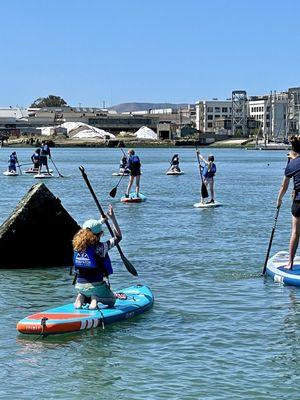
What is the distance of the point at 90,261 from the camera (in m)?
11.9

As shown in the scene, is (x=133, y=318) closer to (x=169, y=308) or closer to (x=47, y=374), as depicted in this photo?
(x=169, y=308)

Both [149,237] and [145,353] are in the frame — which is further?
[149,237]

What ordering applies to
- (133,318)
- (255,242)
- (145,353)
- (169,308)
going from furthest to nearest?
(255,242)
(169,308)
(133,318)
(145,353)

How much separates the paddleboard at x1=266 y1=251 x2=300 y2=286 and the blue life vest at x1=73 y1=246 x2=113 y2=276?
406cm

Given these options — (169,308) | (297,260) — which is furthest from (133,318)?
(297,260)

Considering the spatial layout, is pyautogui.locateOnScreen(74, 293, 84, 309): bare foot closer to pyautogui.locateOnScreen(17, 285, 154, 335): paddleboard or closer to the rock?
pyautogui.locateOnScreen(17, 285, 154, 335): paddleboard

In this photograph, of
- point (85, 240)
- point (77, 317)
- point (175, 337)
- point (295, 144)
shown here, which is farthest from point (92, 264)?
point (295, 144)

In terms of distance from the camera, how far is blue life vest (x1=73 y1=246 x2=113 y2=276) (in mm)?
11906

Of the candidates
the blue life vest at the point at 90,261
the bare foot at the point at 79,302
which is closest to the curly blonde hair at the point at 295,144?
the blue life vest at the point at 90,261

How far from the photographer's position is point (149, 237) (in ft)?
74.0

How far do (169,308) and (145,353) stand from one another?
2547 millimetres

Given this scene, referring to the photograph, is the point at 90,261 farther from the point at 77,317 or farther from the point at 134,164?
the point at 134,164

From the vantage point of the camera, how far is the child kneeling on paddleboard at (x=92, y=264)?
11.9m

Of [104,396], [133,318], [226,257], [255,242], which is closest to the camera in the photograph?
[104,396]
